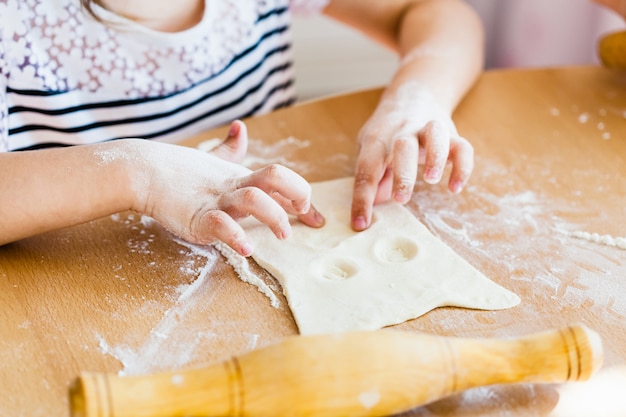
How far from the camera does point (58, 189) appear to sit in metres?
0.71

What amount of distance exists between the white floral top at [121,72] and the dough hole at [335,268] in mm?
423

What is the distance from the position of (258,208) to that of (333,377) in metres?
0.24

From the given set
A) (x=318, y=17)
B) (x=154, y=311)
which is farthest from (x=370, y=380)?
(x=318, y=17)

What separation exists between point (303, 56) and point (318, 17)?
119mm

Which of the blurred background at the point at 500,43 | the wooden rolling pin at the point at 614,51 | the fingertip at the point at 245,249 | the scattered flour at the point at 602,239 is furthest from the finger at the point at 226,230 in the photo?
the blurred background at the point at 500,43

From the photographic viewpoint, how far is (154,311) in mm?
649

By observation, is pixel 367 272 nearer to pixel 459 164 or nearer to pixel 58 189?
pixel 459 164

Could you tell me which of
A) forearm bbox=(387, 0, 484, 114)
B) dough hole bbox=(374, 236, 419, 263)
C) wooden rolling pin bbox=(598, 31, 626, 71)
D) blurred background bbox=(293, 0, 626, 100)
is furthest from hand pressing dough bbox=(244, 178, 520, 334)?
blurred background bbox=(293, 0, 626, 100)

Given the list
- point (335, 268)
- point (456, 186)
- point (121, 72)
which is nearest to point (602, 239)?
point (456, 186)

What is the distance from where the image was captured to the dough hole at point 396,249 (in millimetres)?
729

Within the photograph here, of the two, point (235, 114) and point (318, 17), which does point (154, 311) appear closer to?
point (235, 114)

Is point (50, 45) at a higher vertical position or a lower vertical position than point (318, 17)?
higher

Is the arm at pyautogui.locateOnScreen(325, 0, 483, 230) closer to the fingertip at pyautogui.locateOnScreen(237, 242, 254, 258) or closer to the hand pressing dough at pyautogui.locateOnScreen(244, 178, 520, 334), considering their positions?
the hand pressing dough at pyautogui.locateOnScreen(244, 178, 520, 334)

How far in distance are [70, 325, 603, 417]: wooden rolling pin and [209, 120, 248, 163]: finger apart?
38 centimetres
